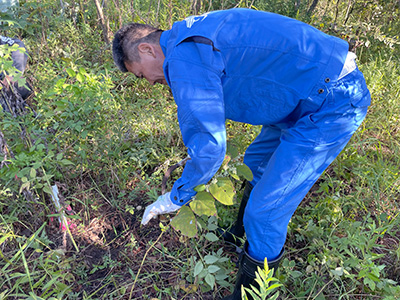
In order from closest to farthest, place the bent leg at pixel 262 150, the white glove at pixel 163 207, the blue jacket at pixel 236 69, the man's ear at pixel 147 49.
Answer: the blue jacket at pixel 236 69
the man's ear at pixel 147 49
the white glove at pixel 163 207
the bent leg at pixel 262 150

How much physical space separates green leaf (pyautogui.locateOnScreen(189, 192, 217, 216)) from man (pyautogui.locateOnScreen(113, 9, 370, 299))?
69 millimetres

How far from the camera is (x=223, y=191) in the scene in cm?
147

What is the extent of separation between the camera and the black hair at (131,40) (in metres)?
1.51

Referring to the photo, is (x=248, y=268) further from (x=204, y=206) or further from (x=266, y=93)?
(x=266, y=93)

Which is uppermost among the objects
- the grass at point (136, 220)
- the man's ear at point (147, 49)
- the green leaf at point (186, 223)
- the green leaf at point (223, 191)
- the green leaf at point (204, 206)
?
the man's ear at point (147, 49)

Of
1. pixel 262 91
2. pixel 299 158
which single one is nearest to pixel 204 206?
pixel 299 158

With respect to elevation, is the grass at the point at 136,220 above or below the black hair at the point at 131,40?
below

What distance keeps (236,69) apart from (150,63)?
0.44 metres

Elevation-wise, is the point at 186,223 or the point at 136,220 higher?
the point at 186,223

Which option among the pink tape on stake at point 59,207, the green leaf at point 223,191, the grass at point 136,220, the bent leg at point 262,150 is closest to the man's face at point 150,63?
the grass at point 136,220

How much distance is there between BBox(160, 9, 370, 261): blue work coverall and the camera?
1.28m

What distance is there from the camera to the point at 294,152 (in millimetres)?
1405

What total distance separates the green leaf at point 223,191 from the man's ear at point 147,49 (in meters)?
0.69

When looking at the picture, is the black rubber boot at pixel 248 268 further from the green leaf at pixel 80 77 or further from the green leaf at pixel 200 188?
the green leaf at pixel 80 77
